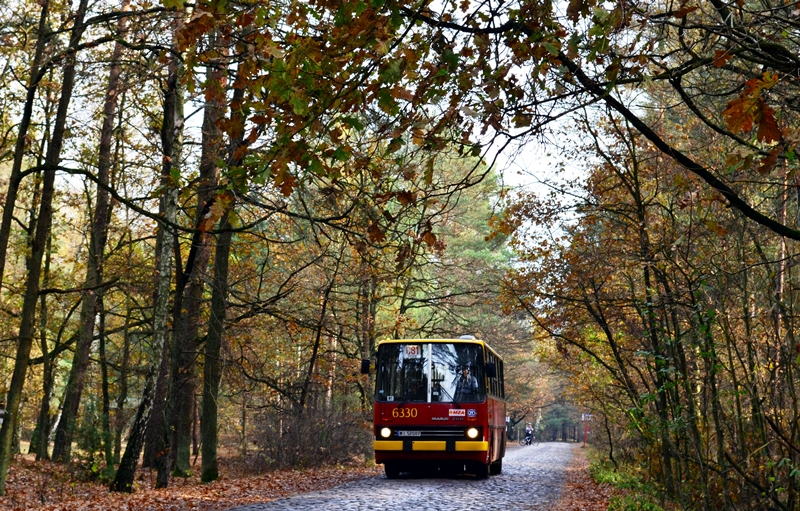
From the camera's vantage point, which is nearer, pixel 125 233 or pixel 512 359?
pixel 125 233

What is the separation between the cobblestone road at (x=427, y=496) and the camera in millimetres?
11609

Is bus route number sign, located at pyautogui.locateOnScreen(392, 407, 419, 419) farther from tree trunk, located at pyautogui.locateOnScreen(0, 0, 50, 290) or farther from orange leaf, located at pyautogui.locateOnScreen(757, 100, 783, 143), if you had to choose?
orange leaf, located at pyautogui.locateOnScreen(757, 100, 783, 143)

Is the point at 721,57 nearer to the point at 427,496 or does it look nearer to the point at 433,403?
the point at 427,496

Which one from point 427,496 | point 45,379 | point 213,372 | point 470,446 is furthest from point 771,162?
point 45,379

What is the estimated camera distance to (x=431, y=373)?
1817 cm

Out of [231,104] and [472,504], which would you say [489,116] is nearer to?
[231,104]

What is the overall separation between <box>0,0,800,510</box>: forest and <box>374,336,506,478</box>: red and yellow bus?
194 cm

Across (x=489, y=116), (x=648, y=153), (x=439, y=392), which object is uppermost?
(x=648, y=153)

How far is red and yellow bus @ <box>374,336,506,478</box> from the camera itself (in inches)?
698

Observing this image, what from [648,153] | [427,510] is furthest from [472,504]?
[648,153]

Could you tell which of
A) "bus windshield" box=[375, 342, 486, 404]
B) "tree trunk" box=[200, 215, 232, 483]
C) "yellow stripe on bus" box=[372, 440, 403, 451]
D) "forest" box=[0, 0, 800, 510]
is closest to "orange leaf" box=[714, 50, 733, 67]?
"forest" box=[0, 0, 800, 510]

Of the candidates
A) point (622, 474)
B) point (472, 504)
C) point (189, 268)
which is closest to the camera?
point (472, 504)

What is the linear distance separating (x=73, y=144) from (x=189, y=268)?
368 inches

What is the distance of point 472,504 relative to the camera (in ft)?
41.2
